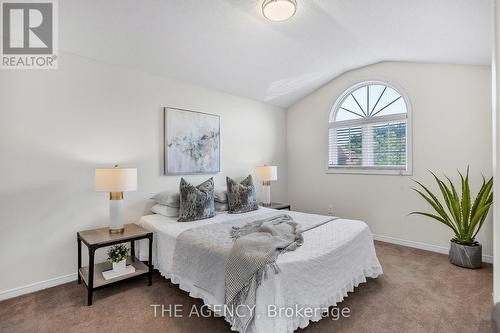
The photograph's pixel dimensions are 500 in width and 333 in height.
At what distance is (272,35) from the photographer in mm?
2834

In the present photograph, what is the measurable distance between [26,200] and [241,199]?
2.21 m

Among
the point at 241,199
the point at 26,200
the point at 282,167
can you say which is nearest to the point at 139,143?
the point at 26,200

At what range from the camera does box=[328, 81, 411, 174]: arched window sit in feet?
Answer: 12.4

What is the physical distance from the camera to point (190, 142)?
353 centimetres

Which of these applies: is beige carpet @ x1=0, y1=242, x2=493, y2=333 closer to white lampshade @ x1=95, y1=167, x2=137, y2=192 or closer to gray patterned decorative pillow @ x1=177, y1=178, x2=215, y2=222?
gray patterned decorative pillow @ x1=177, y1=178, x2=215, y2=222

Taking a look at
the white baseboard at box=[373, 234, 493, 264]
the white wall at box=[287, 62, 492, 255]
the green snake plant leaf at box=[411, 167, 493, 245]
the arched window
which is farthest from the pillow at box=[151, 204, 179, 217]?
the green snake plant leaf at box=[411, 167, 493, 245]

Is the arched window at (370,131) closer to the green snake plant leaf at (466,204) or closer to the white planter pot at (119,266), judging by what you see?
the green snake plant leaf at (466,204)

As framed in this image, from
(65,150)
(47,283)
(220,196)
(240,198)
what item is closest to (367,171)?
(240,198)

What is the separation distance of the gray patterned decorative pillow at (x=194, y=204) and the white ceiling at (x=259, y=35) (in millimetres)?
1535

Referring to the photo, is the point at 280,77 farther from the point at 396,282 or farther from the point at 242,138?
the point at 396,282

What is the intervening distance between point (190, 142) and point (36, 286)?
2203mm

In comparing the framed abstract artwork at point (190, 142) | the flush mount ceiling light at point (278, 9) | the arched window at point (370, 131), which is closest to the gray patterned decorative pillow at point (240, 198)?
the framed abstract artwork at point (190, 142)

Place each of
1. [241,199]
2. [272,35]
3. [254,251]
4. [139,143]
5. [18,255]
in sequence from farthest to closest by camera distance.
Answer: [241,199]
[139,143]
[272,35]
[18,255]
[254,251]

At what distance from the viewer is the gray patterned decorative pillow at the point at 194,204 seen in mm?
2832
